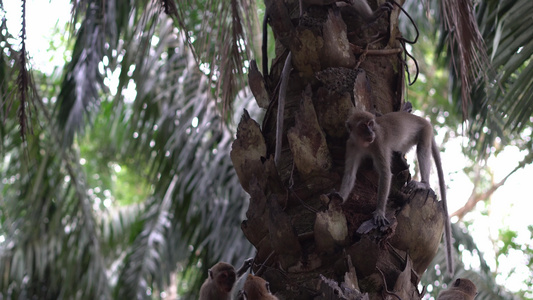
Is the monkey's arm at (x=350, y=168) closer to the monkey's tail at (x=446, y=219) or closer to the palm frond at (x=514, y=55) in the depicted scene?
the monkey's tail at (x=446, y=219)

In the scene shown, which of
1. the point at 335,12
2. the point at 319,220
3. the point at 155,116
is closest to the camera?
the point at 319,220

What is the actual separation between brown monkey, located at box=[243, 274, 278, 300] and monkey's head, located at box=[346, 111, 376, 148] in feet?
2.27

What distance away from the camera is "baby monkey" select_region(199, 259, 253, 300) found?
3.94 metres

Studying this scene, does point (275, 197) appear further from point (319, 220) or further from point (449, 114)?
point (449, 114)

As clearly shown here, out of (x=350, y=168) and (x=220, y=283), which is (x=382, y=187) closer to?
(x=350, y=168)

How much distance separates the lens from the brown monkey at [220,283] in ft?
12.9

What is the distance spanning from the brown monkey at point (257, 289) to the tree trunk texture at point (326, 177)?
4 centimetres

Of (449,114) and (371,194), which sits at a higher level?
(371,194)

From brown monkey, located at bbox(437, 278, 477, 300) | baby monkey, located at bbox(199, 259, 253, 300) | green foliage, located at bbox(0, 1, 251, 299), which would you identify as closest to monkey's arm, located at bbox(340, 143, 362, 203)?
brown monkey, located at bbox(437, 278, 477, 300)

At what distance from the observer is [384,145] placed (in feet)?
11.3

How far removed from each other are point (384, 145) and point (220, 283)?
1252 mm

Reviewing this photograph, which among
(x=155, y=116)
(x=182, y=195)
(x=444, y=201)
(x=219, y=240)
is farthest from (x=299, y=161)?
(x=155, y=116)

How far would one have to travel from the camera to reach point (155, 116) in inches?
304

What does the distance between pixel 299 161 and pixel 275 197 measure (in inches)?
8.1
